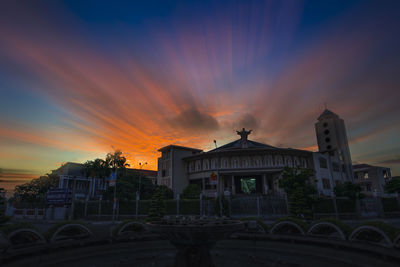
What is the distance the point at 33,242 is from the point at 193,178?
124 feet

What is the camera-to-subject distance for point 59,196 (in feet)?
90.2

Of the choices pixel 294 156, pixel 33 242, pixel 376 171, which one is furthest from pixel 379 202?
pixel 376 171

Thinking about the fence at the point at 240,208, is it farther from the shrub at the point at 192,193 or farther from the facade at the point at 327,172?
the facade at the point at 327,172

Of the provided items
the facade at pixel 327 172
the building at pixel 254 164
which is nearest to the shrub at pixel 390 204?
the building at pixel 254 164

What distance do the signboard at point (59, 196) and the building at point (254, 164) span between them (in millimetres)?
20447

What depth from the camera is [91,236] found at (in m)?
10.5

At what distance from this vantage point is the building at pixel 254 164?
4048 cm

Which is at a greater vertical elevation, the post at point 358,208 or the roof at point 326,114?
the roof at point 326,114

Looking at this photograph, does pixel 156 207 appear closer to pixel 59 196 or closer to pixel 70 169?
pixel 59 196

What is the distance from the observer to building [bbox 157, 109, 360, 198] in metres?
40.5

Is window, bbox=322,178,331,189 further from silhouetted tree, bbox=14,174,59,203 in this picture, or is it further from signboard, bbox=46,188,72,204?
silhouetted tree, bbox=14,174,59,203

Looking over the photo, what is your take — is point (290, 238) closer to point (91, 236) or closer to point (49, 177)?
point (91, 236)

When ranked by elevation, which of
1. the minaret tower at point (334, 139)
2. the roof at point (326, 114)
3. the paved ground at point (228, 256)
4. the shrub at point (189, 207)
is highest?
the roof at point (326, 114)

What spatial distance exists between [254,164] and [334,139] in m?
24.7
